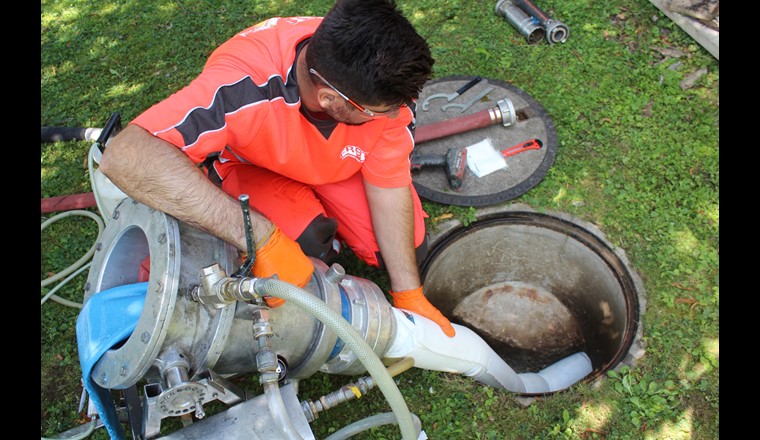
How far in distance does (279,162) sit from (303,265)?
60 centimetres

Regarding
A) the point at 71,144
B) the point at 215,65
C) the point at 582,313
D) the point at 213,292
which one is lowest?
the point at 582,313

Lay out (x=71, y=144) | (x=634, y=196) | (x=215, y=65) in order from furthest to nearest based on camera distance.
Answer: (x=71, y=144) < (x=634, y=196) < (x=215, y=65)

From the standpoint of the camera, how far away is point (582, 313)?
3.46m

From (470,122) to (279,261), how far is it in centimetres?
177

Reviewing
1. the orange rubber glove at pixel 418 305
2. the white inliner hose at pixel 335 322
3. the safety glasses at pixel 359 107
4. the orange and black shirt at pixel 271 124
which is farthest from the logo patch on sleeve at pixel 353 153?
the white inliner hose at pixel 335 322

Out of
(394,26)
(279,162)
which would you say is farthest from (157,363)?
(394,26)

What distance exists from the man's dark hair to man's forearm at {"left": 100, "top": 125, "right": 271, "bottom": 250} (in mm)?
567

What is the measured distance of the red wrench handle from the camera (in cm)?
326

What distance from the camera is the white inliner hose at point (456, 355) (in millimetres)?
2359

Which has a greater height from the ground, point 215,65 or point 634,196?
point 215,65

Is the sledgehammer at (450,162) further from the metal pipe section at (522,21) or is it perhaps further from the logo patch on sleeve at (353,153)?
the metal pipe section at (522,21)

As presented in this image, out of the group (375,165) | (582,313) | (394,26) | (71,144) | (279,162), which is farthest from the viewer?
(71,144)

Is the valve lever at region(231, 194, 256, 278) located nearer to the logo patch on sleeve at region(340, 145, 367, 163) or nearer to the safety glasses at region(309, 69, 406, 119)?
the safety glasses at region(309, 69, 406, 119)
